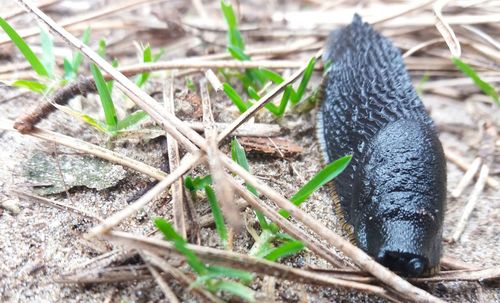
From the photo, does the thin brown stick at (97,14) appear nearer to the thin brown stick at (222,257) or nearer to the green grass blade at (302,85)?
the green grass blade at (302,85)

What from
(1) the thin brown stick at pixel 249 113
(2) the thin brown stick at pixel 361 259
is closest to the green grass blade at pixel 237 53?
(1) the thin brown stick at pixel 249 113

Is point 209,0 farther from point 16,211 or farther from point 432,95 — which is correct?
point 16,211

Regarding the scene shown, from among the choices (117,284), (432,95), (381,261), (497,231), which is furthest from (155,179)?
(432,95)

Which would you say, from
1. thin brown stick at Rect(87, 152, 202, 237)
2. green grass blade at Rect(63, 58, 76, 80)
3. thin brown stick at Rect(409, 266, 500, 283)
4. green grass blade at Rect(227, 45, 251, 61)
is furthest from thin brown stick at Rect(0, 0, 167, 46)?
thin brown stick at Rect(409, 266, 500, 283)

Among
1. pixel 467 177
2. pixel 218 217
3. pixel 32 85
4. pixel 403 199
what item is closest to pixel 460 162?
pixel 467 177

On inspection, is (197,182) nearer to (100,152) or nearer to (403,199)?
(100,152)

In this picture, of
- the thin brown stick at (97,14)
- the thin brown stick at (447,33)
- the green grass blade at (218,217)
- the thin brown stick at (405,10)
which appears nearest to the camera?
the green grass blade at (218,217)
